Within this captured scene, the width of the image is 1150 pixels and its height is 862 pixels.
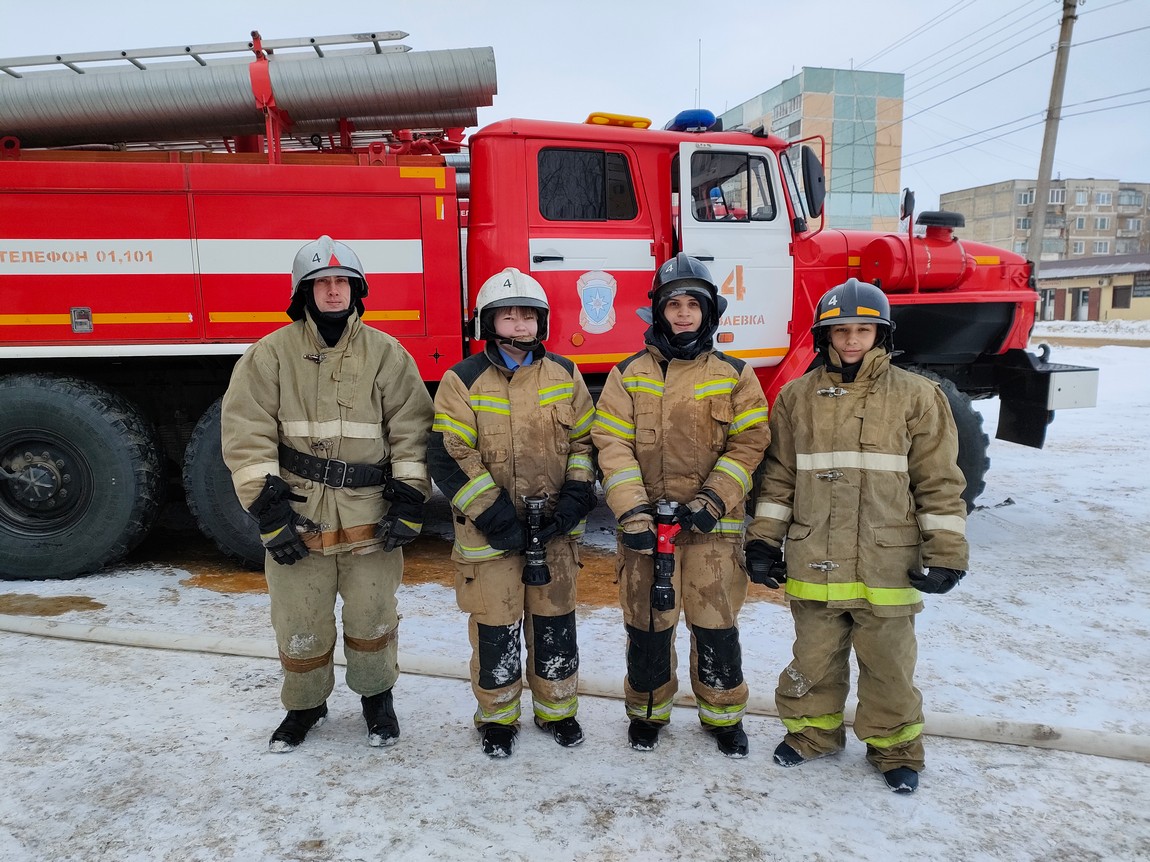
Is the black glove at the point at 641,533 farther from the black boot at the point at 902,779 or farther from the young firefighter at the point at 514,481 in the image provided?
the black boot at the point at 902,779

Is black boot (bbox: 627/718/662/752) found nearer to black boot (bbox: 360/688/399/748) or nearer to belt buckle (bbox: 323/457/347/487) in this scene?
black boot (bbox: 360/688/399/748)

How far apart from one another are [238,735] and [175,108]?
343 cm

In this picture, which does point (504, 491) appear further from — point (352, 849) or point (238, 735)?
point (238, 735)

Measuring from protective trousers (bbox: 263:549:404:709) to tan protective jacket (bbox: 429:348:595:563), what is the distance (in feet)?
1.14

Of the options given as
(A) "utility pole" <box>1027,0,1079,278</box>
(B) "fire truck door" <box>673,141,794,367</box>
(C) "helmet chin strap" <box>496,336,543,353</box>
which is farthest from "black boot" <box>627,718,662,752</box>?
(A) "utility pole" <box>1027,0,1079,278</box>

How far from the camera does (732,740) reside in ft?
8.50

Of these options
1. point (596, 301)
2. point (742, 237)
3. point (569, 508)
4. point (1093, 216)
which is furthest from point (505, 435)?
point (1093, 216)

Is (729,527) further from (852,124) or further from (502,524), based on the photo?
(852,124)

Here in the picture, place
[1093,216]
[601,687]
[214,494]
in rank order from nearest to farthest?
[601,687] < [214,494] < [1093,216]

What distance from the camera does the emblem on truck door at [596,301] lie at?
439 centimetres

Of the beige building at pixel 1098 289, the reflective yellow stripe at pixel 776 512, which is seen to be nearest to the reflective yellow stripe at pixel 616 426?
the reflective yellow stripe at pixel 776 512

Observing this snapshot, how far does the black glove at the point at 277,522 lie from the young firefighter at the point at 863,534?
1.55m

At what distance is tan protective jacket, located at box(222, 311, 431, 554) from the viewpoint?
2537mm

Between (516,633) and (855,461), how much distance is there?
131cm
